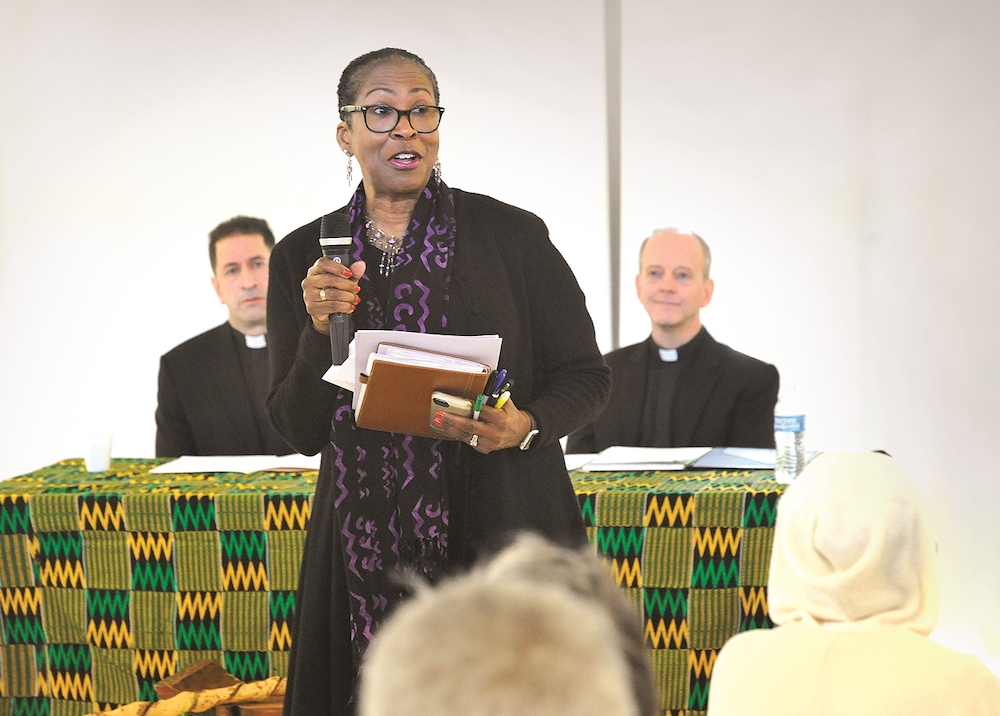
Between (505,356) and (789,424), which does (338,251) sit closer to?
(505,356)

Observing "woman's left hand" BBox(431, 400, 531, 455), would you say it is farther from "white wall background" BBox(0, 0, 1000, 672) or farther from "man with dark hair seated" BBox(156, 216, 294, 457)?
"white wall background" BBox(0, 0, 1000, 672)

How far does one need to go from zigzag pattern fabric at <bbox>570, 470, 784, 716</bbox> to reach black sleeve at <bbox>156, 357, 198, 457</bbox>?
2.22 metres

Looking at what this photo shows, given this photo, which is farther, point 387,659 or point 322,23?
point 322,23

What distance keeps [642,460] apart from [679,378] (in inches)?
51.5

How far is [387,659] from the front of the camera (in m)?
0.69

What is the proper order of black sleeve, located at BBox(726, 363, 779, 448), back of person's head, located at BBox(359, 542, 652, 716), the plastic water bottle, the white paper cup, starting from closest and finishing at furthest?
back of person's head, located at BBox(359, 542, 652, 716)
the plastic water bottle
the white paper cup
black sleeve, located at BBox(726, 363, 779, 448)

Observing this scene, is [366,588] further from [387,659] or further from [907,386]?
[907,386]

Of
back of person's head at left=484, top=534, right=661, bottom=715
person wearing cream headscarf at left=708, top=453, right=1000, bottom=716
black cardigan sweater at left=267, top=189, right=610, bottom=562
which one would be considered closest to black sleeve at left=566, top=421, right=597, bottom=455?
black cardigan sweater at left=267, top=189, right=610, bottom=562

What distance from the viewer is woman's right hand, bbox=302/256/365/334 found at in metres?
1.79

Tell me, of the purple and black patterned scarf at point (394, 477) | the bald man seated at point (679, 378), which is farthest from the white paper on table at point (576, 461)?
the purple and black patterned scarf at point (394, 477)

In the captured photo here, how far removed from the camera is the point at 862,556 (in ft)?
5.05

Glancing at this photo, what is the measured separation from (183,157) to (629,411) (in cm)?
226

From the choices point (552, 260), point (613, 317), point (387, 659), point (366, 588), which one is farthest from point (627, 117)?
point (387, 659)

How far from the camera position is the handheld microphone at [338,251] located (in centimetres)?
182
